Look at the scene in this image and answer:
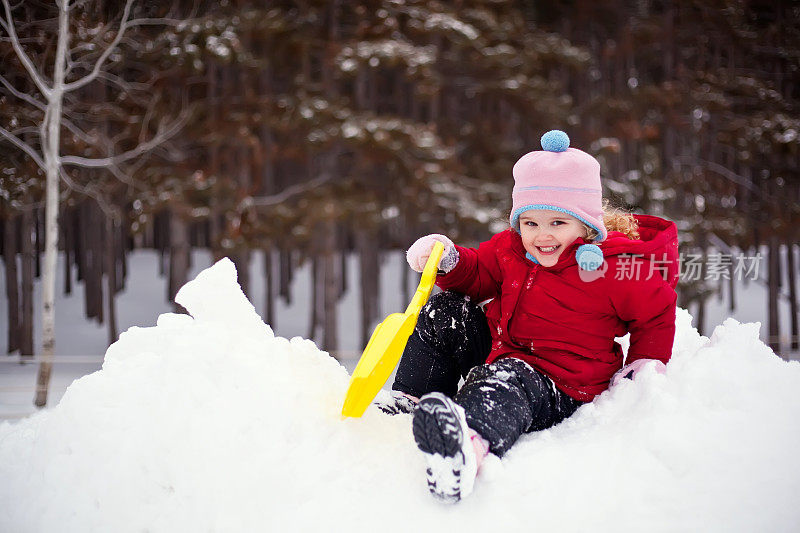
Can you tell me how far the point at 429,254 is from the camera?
5.83ft

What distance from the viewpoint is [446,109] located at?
8336 mm

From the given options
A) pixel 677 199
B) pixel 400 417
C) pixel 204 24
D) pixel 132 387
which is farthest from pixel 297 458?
pixel 677 199

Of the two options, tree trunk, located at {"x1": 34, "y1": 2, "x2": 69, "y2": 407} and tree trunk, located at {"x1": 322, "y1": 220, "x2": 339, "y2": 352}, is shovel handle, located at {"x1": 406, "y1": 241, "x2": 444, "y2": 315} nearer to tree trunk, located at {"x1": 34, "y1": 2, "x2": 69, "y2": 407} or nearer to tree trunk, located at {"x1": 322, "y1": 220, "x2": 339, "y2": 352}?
tree trunk, located at {"x1": 34, "y1": 2, "x2": 69, "y2": 407}

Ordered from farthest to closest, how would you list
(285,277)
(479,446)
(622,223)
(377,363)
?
(285,277)
(622,223)
(377,363)
(479,446)

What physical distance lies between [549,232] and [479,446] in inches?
24.2

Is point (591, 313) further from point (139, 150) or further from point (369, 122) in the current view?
point (369, 122)

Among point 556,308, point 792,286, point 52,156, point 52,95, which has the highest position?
point 52,95

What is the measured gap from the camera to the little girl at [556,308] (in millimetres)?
1639

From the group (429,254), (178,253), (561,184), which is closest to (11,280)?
(178,253)

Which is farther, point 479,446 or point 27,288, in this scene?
point 27,288

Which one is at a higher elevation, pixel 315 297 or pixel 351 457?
pixel 351 457

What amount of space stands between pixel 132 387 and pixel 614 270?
1237 mm

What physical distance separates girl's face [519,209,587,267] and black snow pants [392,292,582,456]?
27 centimetres

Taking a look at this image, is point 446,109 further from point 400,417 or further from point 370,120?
point 400,417
